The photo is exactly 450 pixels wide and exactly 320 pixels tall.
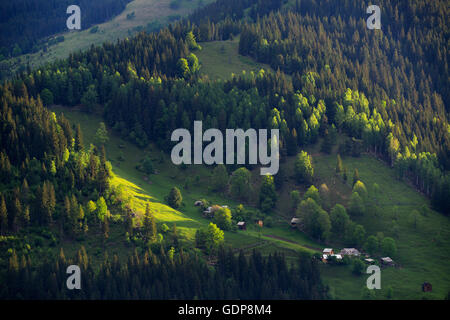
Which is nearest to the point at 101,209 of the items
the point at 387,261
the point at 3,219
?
the point at 3,219

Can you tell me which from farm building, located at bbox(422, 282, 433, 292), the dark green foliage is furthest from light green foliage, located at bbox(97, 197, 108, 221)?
farm building, located at bbox(422, 282, 433, 292)

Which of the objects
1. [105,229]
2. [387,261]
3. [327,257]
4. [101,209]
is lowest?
[387,261]

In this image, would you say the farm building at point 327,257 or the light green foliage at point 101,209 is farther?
the farm building at point 327,257

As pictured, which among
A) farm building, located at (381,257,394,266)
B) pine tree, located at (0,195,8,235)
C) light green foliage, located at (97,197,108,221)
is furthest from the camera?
farm building, located at (381,257,394,266)

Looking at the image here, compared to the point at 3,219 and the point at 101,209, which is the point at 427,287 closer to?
the point at 101,209

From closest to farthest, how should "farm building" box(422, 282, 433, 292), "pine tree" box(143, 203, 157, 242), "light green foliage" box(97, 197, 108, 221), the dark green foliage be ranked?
the dark green foliage, "farm building" box(422, 282, 433, 292), "pine tree" box(143, 203, 157, 242), "light green foliage" box(97, 197, 108, 221)

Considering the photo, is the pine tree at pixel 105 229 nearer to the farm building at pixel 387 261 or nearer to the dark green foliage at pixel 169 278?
the dark green foliage at pixel 169 278

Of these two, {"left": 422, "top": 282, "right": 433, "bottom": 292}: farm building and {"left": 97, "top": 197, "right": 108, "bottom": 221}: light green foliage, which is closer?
{"left": 422, "top": 282, "right": 433, "bottom": 292}: farm building

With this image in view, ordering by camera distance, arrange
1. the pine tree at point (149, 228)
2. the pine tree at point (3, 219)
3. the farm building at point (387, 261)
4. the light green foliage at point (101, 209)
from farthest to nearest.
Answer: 1. the farm building at point (387, 261)
2. the light green foliage at point (101, 209)
3. the pine tree at point (149, 228)
4. the pine tree at point (3, 219)

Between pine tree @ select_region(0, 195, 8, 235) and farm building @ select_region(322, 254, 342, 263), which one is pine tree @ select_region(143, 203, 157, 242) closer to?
pine tree @ select_region(0, 195, 8, 235)

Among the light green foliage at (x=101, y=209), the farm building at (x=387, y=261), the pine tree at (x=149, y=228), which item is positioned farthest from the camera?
the farm building at (x=387, y=261)

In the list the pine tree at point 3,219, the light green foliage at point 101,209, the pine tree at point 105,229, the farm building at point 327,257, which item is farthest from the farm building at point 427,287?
the pine tree at point 3,219
